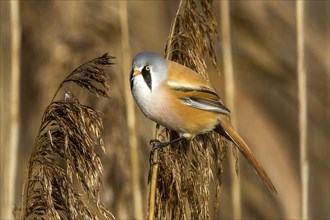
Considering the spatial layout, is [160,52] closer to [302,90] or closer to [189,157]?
[302,90]

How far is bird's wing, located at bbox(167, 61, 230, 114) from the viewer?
98.0 inches

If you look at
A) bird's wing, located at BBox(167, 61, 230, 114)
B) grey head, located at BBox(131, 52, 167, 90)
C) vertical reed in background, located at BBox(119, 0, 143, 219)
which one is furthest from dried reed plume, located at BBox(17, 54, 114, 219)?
vertical reed in background, located at BBox(119, 0, 143, 219)

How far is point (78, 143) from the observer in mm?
1978

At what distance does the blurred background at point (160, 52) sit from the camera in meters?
3.06

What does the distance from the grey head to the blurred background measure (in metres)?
0.41

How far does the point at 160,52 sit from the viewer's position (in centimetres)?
365

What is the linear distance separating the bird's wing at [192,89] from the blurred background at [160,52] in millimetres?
371

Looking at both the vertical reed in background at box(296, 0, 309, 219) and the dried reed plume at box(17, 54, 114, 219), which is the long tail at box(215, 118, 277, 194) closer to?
the vertical reed in background at box(296, 0, 309, 219)

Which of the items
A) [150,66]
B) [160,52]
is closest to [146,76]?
[150,66]

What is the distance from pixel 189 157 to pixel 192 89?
0.98 feet

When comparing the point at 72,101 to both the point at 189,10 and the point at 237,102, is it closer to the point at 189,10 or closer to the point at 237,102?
the point at 189,10

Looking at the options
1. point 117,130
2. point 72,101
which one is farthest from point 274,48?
point 72,101

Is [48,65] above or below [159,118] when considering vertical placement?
above

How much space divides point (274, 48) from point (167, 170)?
6.92 ft
